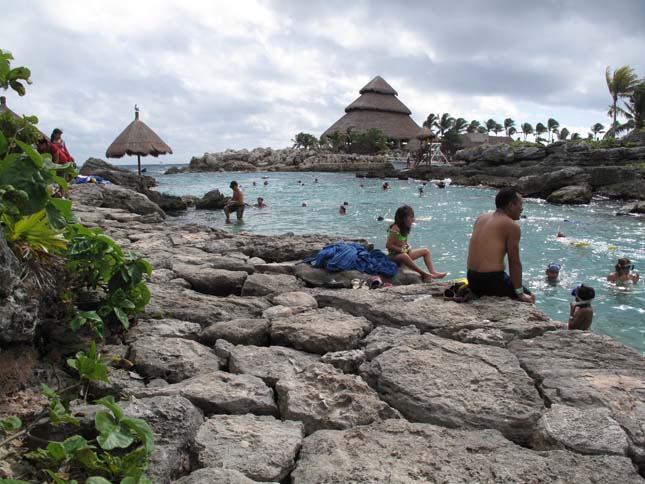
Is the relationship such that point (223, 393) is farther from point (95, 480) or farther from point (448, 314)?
point (448, 314)

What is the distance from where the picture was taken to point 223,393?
2598mm

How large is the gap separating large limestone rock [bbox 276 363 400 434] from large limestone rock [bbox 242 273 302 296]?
2.00m

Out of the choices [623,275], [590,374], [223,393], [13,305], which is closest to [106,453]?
[223,393]

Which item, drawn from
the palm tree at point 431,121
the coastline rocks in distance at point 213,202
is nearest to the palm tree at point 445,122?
the palm tree at point 431,121

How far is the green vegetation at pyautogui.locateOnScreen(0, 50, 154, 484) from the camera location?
1.92 m

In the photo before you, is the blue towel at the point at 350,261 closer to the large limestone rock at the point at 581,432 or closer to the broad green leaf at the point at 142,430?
the large limestone rock at the point at 581,432

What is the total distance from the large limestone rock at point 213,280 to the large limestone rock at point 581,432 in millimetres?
3255

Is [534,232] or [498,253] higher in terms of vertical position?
[498,253]

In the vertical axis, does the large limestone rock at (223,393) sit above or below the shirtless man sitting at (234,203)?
below

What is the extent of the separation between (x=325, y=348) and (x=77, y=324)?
157cm

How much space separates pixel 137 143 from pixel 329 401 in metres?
20.3

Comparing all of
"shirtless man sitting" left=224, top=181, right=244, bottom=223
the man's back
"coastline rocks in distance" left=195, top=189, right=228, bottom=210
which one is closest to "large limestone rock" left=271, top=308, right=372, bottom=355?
the man's back

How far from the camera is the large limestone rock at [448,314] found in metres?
3.55

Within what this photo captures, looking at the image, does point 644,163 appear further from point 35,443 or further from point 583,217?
point 35,443
